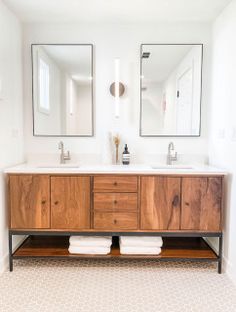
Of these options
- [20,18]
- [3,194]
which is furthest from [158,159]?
[20,18]

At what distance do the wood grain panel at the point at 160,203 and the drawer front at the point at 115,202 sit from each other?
3.6 inches

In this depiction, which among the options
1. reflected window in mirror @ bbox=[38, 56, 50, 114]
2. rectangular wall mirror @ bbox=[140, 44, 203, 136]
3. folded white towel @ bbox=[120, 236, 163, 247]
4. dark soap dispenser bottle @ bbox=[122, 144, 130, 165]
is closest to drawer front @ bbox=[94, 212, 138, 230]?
folded white towel @ bbox=[120, 236, 163, 247]

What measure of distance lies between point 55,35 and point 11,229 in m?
1.91

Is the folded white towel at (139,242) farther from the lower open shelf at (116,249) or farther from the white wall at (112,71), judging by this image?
the white wall at (112,71)

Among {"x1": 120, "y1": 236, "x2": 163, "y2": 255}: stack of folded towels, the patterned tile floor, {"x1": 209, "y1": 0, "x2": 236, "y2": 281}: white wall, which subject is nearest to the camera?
the patterned tile floor

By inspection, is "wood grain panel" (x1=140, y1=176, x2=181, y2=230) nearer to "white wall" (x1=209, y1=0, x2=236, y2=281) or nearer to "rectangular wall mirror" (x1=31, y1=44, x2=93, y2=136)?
"white wall" (x1=209, y1=0, x2=236, y2=281)

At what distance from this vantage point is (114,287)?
199cm

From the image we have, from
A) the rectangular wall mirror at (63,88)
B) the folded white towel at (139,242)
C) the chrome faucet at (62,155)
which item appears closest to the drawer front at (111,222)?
the folded white towel at (139,242)

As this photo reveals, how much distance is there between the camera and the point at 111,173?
2176mm

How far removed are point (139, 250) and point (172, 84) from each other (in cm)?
161

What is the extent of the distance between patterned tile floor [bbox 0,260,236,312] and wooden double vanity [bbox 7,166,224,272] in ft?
0.50

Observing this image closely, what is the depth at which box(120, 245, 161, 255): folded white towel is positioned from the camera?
221 centimetres

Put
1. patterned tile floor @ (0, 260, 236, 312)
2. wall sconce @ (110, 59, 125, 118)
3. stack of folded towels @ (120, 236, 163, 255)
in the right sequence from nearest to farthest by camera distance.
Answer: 1. patterned tile floor @ (0, 260, 236, 312)
2. stack of folded towels @ (120, 236, 163, 255)
3. wall sconce @ (110, 59, 125, 118)

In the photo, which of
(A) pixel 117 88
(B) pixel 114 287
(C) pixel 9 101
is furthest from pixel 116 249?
(C) pixel 9 101
